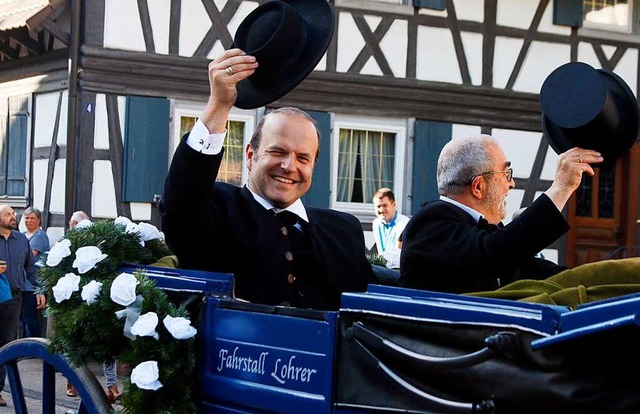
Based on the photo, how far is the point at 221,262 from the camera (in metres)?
3.78

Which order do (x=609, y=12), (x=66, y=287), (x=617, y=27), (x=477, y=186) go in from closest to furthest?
(x=66, y=287)
(x=477, y=186)
(x=617, y=27)
(x=609, y=12)

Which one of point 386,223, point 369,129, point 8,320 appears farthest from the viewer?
point 369,129

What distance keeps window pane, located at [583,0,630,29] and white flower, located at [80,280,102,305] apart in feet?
40.8

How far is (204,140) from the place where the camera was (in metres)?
3.47

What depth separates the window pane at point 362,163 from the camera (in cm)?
1359

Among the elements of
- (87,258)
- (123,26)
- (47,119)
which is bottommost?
(87,258)

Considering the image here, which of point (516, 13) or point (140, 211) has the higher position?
point (516, 13)

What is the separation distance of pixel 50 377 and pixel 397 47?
10008mm

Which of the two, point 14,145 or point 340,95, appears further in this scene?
point 14,145

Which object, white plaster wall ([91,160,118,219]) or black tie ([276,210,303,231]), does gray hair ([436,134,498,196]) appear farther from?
white plaster wall ([91,160,118,219])

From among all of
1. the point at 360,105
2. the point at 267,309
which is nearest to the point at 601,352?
the point at 267,309

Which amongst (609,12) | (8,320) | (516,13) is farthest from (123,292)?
(609,12)

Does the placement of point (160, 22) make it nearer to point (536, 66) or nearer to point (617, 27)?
point (536, 66)

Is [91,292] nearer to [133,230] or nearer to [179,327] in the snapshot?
[179,327]
